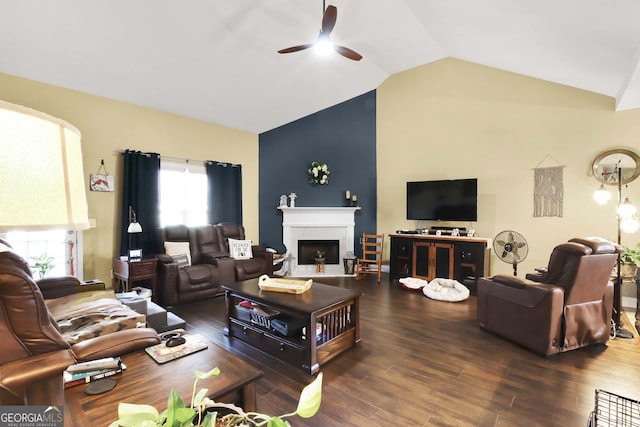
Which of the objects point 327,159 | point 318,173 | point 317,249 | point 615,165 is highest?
point 327,159

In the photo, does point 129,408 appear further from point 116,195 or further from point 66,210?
point 116,195

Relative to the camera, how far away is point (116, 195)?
4.38m

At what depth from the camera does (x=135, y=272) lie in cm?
388

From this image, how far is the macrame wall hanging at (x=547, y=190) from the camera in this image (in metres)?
4.37

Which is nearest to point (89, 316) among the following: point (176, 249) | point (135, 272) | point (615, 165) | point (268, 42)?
point (135, 272)

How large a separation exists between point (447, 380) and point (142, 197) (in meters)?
4.43

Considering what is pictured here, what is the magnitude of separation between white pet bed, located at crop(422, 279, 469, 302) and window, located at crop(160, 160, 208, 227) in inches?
154

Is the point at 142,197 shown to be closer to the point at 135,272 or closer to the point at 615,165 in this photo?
the point at 135,272

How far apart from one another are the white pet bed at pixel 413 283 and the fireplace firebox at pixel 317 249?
1537 millimetres

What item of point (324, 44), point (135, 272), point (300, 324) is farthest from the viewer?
point (135, 272)

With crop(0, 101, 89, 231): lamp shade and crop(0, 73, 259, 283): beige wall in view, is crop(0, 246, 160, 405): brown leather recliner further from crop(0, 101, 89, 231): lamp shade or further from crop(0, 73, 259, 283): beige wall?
crop(0, 73, 259, 283): beige wall

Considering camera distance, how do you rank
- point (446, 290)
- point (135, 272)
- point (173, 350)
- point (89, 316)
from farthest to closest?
1. point (446, 290)
2. point (135, 272)
3. point (89, 316)
4. point (173, 350)

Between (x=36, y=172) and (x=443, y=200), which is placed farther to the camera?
(x=443, y=200)

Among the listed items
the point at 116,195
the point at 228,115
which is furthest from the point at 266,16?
the point at 116,195
